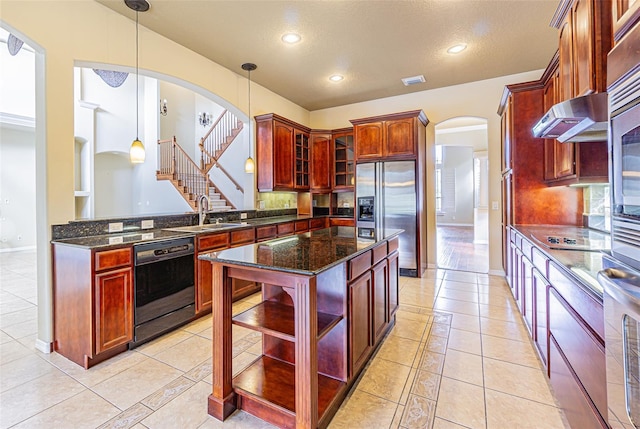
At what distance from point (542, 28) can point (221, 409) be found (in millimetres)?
4675

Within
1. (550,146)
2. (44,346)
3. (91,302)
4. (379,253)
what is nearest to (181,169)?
(44,346)

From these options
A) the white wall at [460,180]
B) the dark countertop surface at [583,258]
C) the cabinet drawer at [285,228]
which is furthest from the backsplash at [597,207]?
the white wall at [460,180]

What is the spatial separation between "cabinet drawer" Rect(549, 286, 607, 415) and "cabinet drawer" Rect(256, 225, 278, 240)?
3123mm

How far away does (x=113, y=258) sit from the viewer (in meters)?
2.25

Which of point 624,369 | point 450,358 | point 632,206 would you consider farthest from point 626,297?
point 450,358

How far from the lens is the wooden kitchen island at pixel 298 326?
146 centimetres

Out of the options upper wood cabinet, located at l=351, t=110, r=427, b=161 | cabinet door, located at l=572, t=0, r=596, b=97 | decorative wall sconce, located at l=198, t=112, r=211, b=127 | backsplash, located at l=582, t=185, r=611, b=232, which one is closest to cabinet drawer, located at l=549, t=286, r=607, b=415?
cabinet door, located at l=572, t=0, r=596, b=97

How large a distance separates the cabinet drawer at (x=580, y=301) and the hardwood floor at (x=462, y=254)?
3487 millimetres

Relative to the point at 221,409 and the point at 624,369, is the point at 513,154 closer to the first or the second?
the point at 624,369

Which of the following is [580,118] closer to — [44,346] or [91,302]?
[91,302]

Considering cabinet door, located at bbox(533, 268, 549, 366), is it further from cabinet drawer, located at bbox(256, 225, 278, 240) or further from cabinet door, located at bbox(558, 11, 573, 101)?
cabinet drawer, located at bbox(256, 225, 278, 240)

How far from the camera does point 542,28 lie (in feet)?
10.5

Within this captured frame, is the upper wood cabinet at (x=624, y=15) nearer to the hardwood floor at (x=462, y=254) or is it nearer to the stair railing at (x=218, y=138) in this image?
the hardwood floor at (x=462, y=254)

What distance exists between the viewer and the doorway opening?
5.90 m
